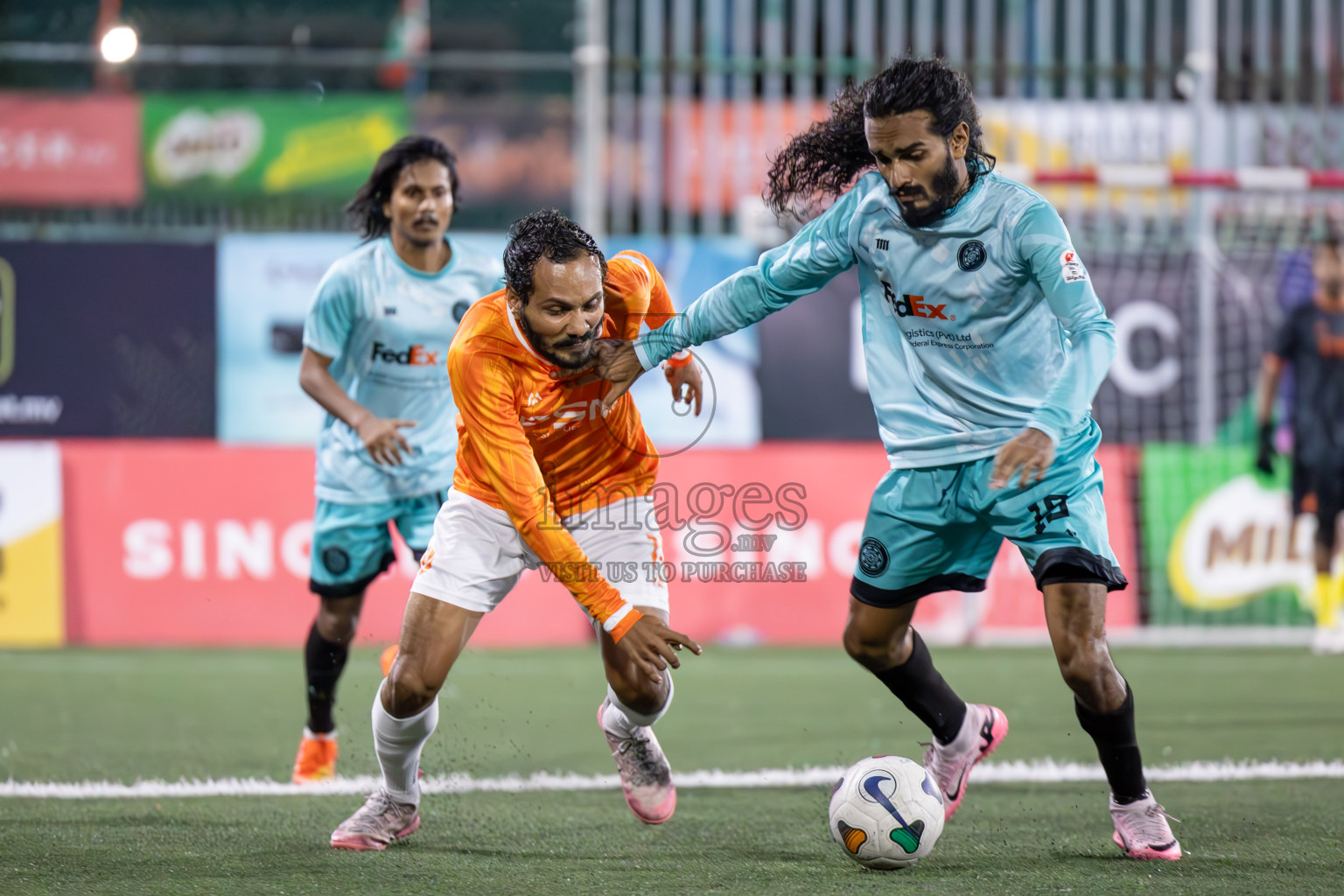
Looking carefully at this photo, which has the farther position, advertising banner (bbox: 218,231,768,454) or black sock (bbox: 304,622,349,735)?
advertising banner (bbox: 218,231,768,454)

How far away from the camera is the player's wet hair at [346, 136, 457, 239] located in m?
5.89

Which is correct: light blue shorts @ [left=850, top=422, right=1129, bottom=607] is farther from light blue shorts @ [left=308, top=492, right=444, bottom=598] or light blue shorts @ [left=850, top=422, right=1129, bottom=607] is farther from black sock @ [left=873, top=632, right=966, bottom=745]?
light blue shorts @ [left=308, top=492, right=444, bottom=598]

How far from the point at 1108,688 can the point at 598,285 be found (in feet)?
5.65

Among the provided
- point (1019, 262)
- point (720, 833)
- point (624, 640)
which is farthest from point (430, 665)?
point (1019, 262)

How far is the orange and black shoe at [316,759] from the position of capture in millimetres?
5512

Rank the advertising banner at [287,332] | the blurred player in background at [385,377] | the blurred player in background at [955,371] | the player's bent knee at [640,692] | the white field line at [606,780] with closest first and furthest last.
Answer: the blurred player in background at [955,371] < the player's bent knee at [640,692] < the white field line at [606,780] < the blurred player in background at [385,377] < the advertising banner at [287,332]

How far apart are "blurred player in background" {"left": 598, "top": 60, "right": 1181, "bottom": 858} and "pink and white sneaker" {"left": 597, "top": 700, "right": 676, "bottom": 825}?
68cm

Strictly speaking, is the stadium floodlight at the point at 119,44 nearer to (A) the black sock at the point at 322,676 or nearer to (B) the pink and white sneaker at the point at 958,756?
(A) the black sock at the point at 322,676

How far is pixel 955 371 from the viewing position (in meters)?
4.32

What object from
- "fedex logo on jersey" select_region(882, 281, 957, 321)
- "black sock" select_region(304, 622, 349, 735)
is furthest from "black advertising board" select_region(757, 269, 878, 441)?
"fedex logo on jersey" select_region(882, 281, 957, 321)

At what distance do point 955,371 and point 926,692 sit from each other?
1.00 metres

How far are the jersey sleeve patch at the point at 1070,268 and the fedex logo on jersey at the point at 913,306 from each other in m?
0.36

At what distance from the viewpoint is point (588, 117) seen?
36.1 feet

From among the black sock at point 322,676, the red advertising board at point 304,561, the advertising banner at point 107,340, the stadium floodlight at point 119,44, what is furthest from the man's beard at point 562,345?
the stadium floodlight at point 119,44
